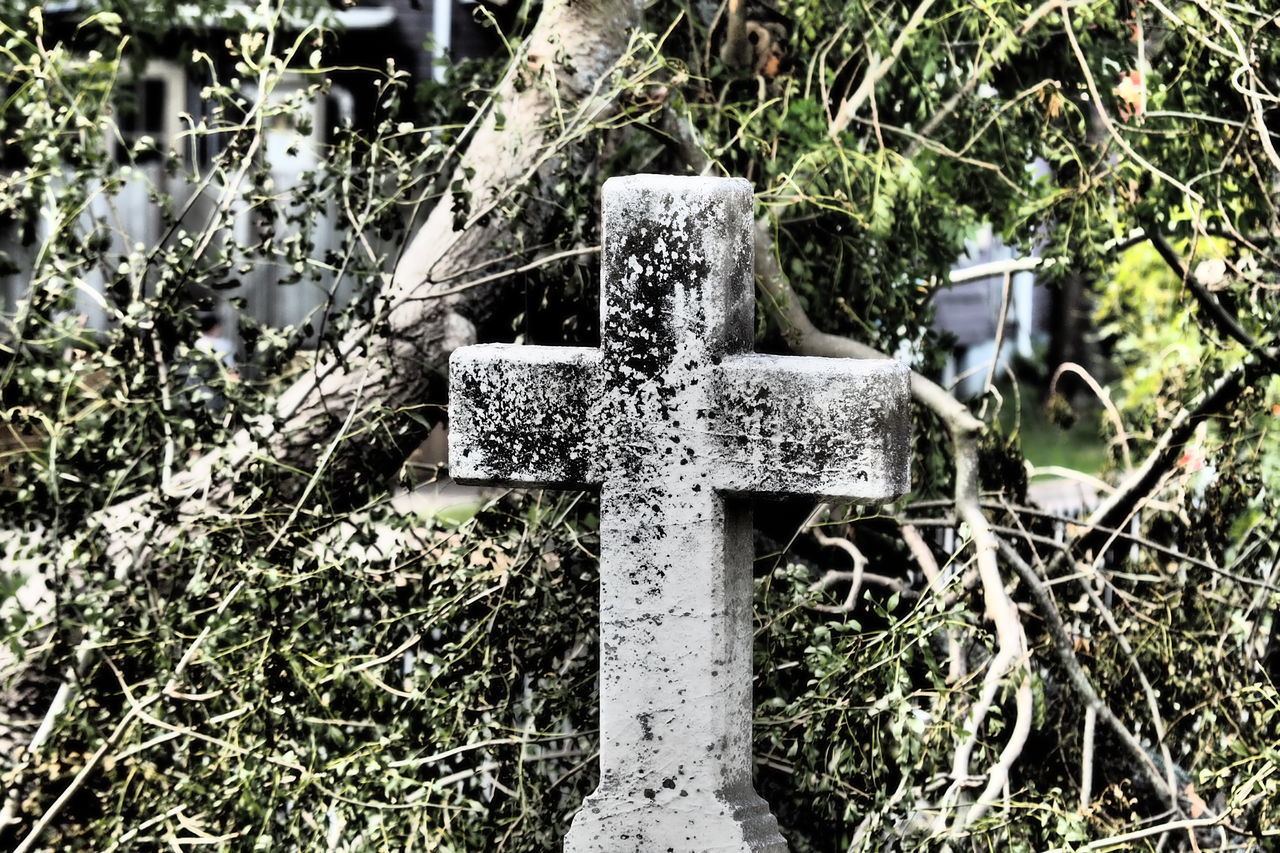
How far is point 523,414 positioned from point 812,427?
0.56 metres

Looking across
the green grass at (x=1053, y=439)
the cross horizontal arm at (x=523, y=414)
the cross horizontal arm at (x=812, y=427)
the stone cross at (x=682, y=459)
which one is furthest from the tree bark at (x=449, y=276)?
the green grass at (x=1053, y=439)

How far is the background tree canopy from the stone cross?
2.25 feet

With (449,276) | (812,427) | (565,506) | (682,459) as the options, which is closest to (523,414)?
(682,459)

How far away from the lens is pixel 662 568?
2.73m

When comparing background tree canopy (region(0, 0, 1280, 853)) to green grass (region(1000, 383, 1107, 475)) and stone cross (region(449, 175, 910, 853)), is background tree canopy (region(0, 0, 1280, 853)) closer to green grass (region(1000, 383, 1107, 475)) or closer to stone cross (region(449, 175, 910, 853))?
stone cross (region(449, 175, 910, 853))

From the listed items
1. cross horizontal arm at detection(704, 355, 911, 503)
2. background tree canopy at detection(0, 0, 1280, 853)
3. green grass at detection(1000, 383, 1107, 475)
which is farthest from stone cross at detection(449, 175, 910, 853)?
green grass at detection(1000, 383, 1107, 475)

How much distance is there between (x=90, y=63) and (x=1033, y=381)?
1843cm

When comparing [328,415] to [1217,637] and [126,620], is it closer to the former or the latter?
[126,620]

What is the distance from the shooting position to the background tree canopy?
363 centimetres

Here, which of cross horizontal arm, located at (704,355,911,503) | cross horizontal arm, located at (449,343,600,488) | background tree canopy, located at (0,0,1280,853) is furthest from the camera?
background tree canopy, located at (0,0,1280,853)

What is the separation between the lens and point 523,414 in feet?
9.29

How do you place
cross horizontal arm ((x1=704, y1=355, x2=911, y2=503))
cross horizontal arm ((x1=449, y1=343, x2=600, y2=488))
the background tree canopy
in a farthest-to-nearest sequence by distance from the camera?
the background tree canopy < cross horizontal arm ((x1=449, y1=343, x2=600, y2=488)) < cross horizontal arm ((x1=704, y1=355, x2=911, y2=503))

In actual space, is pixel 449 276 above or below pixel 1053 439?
above

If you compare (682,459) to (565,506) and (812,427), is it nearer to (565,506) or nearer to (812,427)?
(812,427)
